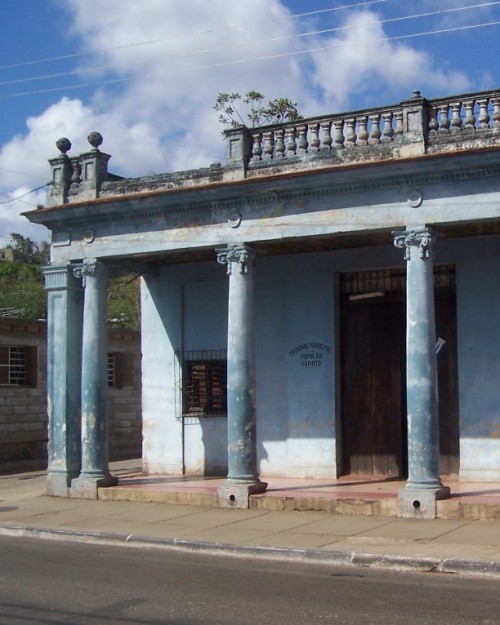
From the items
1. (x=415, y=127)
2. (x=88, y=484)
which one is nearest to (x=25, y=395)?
(x=88, y=484)

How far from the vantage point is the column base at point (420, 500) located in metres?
12.1

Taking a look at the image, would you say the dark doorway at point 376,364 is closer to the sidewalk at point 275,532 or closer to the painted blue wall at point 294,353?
the painted blue wall at point 294,353

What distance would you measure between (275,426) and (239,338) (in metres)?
2.59

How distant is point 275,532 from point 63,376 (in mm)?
5643

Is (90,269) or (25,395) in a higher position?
(90,269)

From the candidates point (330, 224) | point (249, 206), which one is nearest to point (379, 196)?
point (330, 224)

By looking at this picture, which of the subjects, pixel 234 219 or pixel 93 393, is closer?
pixel 234 219

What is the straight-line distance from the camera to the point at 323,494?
13.6 metres

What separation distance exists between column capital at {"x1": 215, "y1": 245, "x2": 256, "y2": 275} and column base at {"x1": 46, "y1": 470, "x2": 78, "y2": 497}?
176 inches

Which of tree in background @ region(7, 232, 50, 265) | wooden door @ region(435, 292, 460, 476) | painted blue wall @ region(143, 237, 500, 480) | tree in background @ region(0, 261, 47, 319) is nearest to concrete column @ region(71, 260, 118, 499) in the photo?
painted blue wall @ region(143, 237, 500, 480)

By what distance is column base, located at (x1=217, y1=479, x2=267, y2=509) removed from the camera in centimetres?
1363

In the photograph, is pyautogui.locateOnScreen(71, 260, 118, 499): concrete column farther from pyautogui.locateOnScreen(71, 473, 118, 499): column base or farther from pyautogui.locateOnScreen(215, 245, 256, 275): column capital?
pyautogui.locateOnScreen(215, 245, 256, 275): column capital

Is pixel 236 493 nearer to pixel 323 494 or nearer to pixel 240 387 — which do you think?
pixel 323 494

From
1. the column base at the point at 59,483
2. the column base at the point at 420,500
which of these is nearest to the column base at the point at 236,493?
the column base at the point at 420,500
